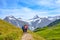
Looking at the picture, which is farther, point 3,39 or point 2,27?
point 2,27

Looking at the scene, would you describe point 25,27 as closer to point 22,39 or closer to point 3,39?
point 22,39

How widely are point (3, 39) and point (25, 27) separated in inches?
154

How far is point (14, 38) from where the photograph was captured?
99.8 ft

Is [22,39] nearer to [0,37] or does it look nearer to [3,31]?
[0,37]

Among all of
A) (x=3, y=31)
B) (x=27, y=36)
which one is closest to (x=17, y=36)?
(x=27, y=36)

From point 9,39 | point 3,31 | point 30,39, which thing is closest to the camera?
point 9,39

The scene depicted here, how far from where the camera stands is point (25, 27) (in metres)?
31.6

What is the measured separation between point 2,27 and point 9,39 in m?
8.37

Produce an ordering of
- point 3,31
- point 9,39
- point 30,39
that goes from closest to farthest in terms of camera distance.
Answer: point 9,39 < point 30,39 < point 3,31

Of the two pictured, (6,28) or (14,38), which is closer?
(14,38)

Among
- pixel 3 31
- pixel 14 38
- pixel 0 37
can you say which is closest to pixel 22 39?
pixel 14 38

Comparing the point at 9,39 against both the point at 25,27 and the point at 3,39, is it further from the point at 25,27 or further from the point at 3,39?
the point at 25,27

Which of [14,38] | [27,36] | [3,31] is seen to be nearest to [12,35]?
[14,38]

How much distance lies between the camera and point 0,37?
99.6ft
